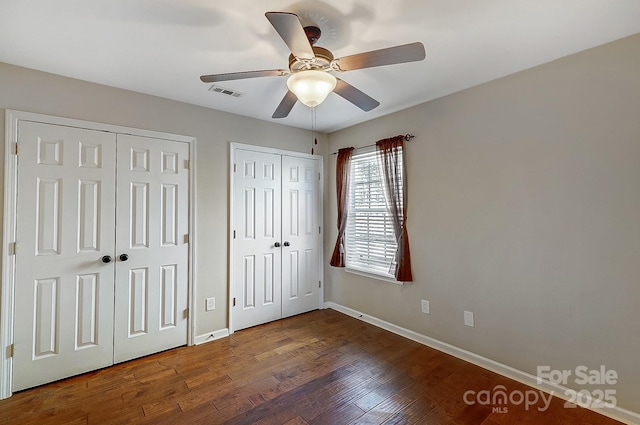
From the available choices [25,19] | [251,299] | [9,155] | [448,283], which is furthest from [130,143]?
[448,283]

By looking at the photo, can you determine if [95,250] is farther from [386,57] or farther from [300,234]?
[386,57]

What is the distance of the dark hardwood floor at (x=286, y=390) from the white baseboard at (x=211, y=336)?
100mm

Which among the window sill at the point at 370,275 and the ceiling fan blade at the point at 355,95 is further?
the window sill at the point at 370,275

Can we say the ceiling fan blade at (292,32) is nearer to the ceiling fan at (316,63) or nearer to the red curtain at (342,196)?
the ceiling fan at (316,63)

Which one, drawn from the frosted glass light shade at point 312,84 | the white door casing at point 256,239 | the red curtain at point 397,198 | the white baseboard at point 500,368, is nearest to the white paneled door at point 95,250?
the white door casing at point 256,239

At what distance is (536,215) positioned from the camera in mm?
2227

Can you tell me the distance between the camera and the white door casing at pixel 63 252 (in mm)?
→ 2207

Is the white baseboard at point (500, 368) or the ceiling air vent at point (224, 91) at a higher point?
the ceiling air vent at point (224, 91)

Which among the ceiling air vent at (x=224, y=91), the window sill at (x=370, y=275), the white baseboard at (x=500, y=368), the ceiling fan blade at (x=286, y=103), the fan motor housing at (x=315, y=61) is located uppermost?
the ceiling air vent at (x=224, y=91)

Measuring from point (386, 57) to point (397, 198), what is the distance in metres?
1.80

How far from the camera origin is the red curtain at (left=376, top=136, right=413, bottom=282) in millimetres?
3039

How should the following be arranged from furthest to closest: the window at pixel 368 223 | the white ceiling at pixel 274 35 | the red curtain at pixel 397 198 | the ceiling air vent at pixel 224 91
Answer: the window at pixel 368 223 → the red curtain at pixel 397 198 → the ceiling air vent at pixel 224 91 → the white ceiling at pixel 274 35

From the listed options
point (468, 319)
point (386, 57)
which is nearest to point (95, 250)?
point (386, 57)

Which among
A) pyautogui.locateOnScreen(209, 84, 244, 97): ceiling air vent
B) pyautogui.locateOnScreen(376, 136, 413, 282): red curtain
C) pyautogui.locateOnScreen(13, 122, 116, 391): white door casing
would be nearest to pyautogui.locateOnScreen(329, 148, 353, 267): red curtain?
pyautogui.locateOnScreen(376, 136, 413, 282): red curtain
